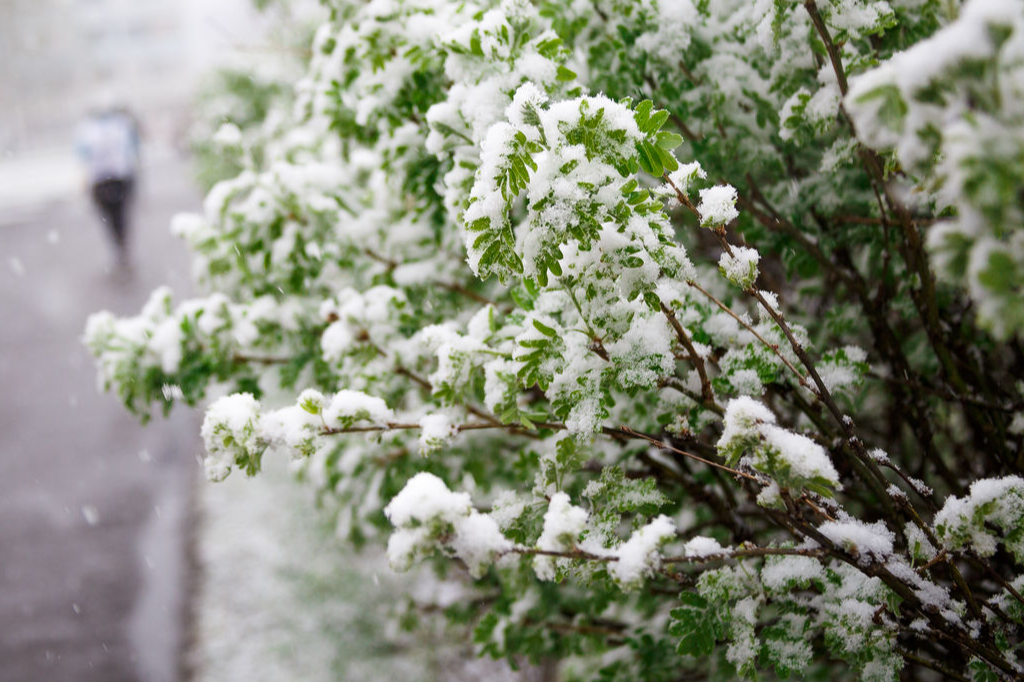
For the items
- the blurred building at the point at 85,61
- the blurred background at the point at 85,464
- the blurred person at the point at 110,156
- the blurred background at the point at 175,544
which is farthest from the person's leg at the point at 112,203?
the blurred building at the point at 85,61

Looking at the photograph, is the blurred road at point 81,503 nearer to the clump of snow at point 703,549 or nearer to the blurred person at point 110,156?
the blurred person at point 110,156

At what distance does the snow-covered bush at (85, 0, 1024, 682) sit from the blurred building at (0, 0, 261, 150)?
35.9m

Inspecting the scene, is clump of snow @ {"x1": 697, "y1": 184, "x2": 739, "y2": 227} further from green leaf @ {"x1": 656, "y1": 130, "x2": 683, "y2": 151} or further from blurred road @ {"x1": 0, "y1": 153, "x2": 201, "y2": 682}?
blurred road @ {"x1": 0, "y1": 153, "x2": 201, "y2": 682}

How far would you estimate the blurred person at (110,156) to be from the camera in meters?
10.3

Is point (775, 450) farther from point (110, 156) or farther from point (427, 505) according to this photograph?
point (110, 156)

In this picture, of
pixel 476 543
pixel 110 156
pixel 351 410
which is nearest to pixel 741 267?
pixel 476 543

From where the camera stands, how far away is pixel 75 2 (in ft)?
151

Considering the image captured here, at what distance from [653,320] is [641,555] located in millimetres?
551

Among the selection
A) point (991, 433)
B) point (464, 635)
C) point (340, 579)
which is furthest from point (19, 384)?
point (991, 433)

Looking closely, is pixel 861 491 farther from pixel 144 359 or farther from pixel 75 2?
pixel 75 2

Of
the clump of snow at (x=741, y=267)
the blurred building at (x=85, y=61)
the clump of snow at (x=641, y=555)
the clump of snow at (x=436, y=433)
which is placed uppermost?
the blurred building at (x=85, y=61)

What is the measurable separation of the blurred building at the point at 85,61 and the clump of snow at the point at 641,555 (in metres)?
37.4

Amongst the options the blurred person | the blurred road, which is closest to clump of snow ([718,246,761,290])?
the blurred road

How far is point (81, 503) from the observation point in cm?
601
